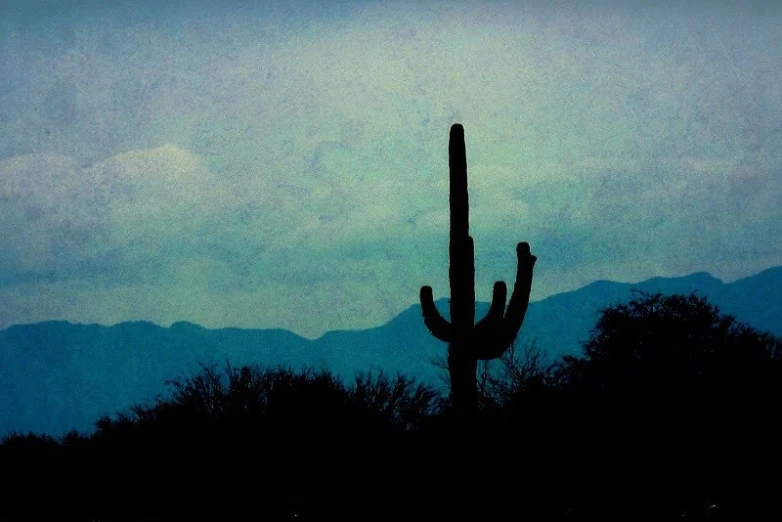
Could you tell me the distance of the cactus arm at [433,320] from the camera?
53.5 ft

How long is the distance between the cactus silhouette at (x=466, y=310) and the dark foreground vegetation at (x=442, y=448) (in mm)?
748

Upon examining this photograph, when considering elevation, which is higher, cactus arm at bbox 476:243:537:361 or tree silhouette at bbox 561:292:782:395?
tree silhouette at bbox 561:292:782:395

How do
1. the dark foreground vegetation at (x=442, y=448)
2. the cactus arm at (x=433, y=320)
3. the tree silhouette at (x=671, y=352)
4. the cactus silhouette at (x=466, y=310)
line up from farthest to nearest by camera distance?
1. the tree silhouette at (x=671, y=352)
2. the dark foreground vegetation at (x=442, y=448)
3. the cactus arm at (x=433, y=320)
4. the cactus silhouette at (x=466, y=310)

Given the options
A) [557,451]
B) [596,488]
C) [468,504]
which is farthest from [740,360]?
[468,504]

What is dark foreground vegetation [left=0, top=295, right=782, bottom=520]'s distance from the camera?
72.5ft

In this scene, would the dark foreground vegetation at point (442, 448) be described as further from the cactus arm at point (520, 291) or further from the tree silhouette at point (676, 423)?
the cactus arm at point (520, 291)

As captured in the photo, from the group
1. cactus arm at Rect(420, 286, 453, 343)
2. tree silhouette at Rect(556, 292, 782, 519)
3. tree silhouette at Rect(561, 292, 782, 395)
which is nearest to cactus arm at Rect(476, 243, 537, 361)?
cactus arm at Rect(420, 286, 453, 343)

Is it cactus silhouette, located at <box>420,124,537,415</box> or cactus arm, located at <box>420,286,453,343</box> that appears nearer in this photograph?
cactus silhouette, located at <box>420,124,537,415</box>

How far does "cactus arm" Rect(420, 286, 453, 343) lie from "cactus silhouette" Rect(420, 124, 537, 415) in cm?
2

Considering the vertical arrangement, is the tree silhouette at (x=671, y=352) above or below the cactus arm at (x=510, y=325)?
above

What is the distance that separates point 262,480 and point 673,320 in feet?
71.2

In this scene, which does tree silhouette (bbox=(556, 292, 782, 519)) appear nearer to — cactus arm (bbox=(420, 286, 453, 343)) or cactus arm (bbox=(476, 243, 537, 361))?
cactus arm (bbox=(476, 243, 537, 361))

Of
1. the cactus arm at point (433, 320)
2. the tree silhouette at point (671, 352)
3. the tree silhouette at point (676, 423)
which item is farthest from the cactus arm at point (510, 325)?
the tree silhouette at point (671, 352)

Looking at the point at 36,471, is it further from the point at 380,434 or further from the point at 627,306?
the point at 627,306
